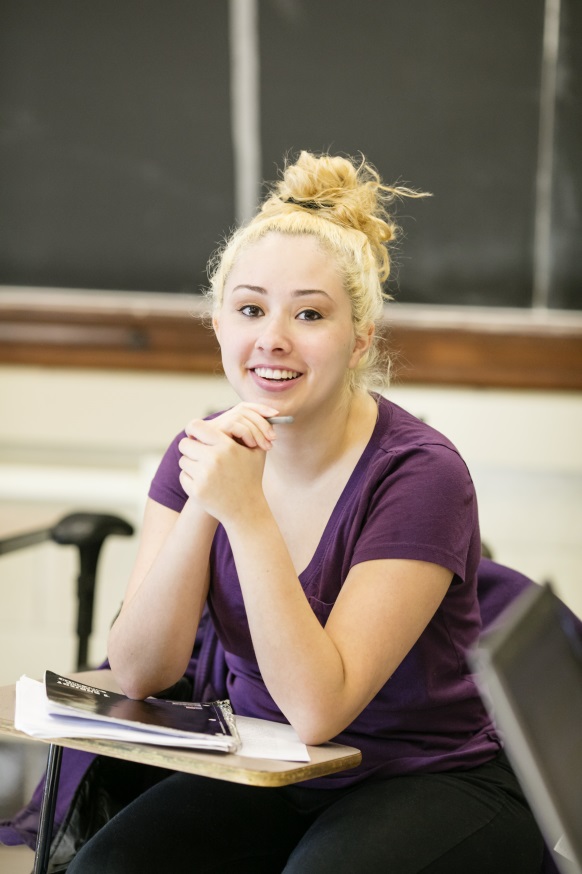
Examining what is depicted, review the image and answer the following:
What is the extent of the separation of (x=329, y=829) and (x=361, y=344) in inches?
25.7

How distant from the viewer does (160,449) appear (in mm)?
2705

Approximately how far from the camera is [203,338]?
8.63ft

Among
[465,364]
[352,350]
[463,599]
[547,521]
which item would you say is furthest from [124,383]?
[463,599]

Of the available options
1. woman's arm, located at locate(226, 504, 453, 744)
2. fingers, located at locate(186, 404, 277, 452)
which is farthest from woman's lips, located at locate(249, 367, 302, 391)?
woman's arm, located at locate(226, 504, 453, 744)

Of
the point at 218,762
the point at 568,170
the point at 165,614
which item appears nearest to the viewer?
the point at 218,762

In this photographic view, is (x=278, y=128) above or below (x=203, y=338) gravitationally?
above

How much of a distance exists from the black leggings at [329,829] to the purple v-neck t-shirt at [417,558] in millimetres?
44

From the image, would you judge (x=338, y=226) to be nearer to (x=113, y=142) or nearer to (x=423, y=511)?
(x=423, y=511)

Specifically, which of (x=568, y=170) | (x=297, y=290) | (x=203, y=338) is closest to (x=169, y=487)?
(x=297, y=290)

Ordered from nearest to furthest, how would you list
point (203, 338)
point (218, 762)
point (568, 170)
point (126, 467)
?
point (218, 762), point (568, 170), point (203, 338), point (126, 467)

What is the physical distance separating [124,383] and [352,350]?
1373 millimetres

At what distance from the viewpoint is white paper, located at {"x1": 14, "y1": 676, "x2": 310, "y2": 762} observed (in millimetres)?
1002

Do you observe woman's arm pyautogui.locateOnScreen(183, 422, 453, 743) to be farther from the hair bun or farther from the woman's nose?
the hair bun

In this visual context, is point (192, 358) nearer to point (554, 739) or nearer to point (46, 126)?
point (46, 126)
